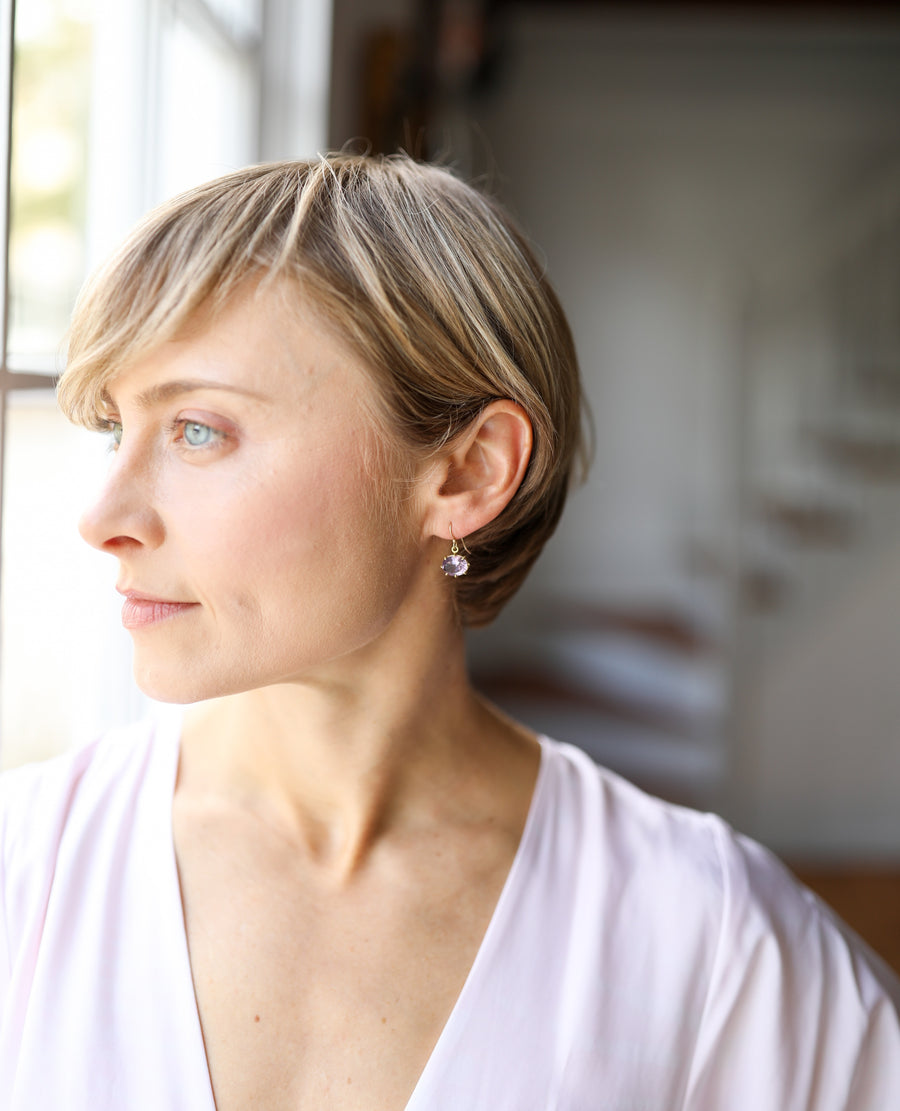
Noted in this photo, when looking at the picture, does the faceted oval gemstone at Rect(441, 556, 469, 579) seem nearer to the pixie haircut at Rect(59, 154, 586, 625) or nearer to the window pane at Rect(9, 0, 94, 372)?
the pixie haircut at Rect(59, 154, 586, 625)

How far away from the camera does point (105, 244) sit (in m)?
1.55

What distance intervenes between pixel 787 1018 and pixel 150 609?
75 cm

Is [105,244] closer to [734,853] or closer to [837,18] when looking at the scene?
[734,853]

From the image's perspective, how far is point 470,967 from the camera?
1098 mm

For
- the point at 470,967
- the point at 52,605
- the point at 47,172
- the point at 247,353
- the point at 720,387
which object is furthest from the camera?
the point at 720,387

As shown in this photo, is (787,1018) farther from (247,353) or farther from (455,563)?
(247,353)

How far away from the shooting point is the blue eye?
0.96 m

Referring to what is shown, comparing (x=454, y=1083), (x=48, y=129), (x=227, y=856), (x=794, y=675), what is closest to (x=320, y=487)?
(x=227, y=856)

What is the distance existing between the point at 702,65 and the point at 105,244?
5410mm

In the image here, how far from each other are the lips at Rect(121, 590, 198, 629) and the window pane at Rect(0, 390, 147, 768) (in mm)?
285

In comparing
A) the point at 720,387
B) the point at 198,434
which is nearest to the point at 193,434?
the point at 198,434

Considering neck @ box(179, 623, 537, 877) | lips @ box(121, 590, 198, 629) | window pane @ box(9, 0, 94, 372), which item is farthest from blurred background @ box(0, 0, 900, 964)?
lips @ box(121, 590, 198, 629)

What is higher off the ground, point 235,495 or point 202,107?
point 202,107

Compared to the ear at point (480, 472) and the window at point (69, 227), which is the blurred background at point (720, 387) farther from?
the ear at point (480, 472)
